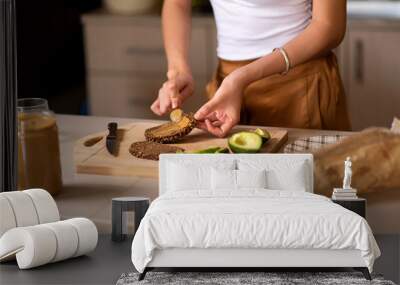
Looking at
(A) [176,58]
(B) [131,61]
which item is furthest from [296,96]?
(B) [131,61]

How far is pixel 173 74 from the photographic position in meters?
2.30

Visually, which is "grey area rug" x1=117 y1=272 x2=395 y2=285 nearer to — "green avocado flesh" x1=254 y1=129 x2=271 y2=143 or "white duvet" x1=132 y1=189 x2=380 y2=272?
"white duvet" x1=132 y1=189 x2=380 y2=272

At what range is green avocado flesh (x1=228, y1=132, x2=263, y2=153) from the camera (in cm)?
194

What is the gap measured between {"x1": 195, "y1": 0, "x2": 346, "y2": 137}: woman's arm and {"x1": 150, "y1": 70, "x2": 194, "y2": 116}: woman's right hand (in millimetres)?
112

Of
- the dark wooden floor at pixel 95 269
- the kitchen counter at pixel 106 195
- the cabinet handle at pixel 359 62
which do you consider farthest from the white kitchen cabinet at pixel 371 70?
the dark wooden floor at pixel 95 269

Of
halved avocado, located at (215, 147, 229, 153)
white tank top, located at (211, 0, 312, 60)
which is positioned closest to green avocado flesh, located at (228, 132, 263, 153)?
halved avocado, located at (215, 147, 229, 153)

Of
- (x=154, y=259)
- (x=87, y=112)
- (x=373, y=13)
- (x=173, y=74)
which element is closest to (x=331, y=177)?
(x=154, y=259)

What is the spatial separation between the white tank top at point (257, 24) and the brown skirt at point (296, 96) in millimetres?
95

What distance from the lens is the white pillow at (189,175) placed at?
1.53 metres

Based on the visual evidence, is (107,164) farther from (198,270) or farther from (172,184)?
(198,270)

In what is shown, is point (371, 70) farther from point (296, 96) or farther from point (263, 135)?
point (263, 135)

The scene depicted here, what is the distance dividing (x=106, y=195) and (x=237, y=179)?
353 mm

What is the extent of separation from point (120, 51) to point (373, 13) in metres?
1.06

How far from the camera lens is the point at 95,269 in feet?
4.73
